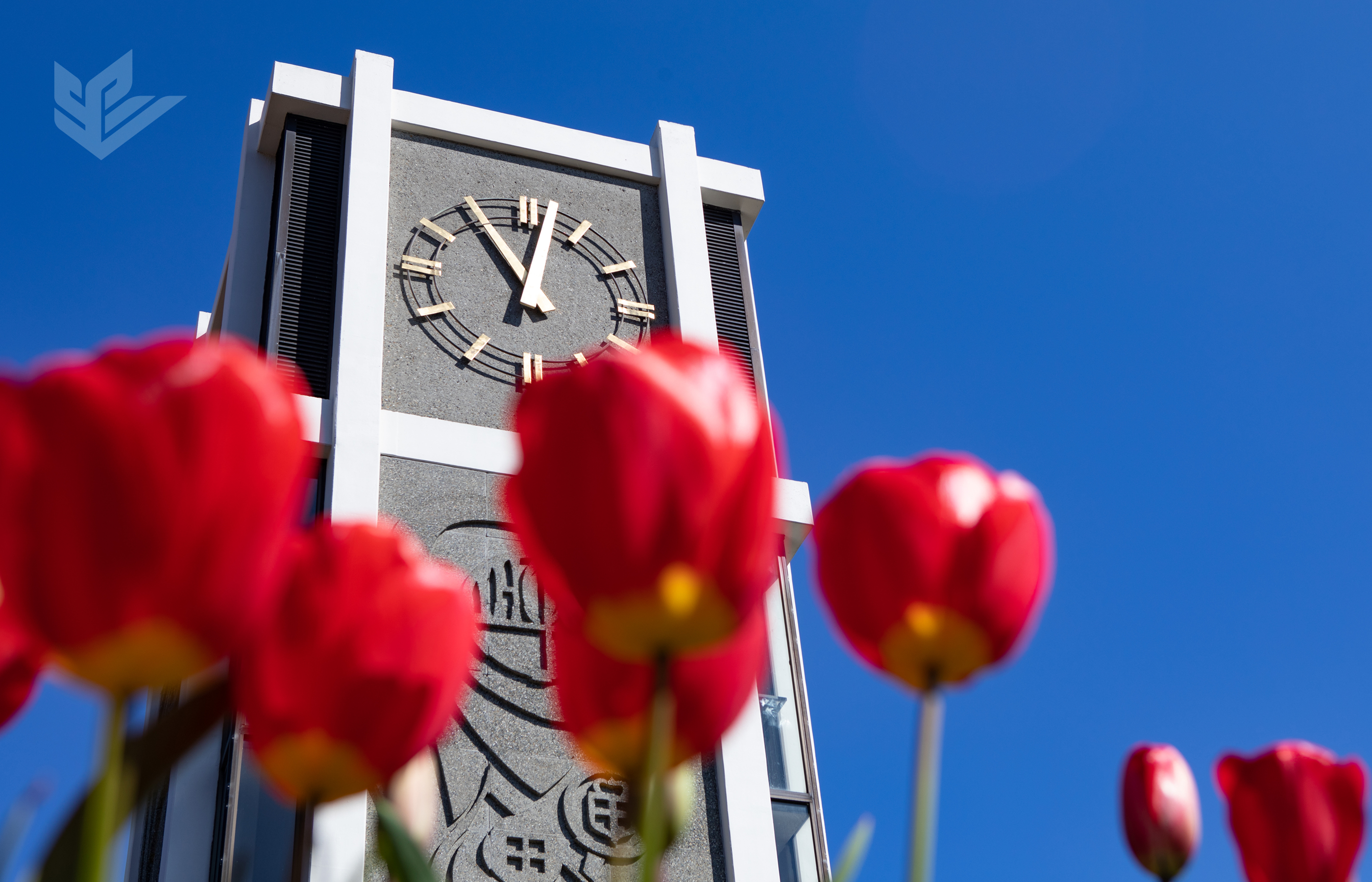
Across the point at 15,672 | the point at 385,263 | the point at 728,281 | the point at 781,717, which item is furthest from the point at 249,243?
the point at 15,672

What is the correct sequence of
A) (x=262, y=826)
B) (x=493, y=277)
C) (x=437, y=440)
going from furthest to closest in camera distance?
(x=493, y=277) → (x=437, y=440) → (x=262, y=826)

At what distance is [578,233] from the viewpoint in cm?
734

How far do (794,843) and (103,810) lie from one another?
589 cm

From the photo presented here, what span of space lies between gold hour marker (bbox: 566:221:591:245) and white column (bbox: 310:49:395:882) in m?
1.02

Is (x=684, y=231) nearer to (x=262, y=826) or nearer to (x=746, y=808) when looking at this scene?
(x=746, y=808)

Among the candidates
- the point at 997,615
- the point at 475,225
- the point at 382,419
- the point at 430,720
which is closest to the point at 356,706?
the point at 430,720

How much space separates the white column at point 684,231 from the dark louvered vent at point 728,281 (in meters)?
0.08

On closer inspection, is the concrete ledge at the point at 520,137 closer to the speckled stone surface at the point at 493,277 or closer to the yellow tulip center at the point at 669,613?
the speckled stone surface at the point at 493,277

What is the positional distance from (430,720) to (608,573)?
85 millimetres

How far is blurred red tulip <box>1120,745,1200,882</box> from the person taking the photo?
1.66 feet

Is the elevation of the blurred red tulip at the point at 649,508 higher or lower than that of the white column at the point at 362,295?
lower

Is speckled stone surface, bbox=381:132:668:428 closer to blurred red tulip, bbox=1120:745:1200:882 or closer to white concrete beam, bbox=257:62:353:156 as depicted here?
white concrete beam, bbox=257:62:353:156

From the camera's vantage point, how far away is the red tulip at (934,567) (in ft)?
1.20

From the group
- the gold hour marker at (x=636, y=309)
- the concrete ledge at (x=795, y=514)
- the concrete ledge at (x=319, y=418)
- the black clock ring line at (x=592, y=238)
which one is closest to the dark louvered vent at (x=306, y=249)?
the concrete ledge at (x=319, y=418)
